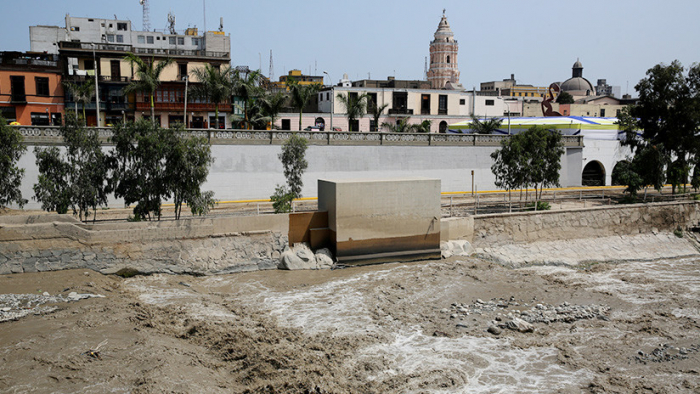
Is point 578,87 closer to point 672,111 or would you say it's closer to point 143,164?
point 672,111

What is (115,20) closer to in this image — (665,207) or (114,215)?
(114,215)

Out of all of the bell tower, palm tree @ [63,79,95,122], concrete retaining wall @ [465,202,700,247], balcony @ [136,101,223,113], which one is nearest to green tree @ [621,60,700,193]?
concrete retaining wall @ [465,202,700,247]

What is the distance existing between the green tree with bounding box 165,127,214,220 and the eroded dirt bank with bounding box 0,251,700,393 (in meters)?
4.21

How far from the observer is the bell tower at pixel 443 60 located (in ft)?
365

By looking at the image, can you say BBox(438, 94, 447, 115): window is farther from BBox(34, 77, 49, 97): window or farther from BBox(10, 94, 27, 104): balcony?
BBox(10, 94, 27, 104): balcony

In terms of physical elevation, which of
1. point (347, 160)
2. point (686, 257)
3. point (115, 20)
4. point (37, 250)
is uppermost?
point (115, 20)

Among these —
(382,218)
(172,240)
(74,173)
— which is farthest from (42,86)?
(382,218)

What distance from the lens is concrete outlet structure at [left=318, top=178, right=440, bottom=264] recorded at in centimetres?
2609

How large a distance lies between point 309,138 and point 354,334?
21186 mm

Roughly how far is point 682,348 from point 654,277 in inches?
442

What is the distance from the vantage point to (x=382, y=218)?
26.7 metres

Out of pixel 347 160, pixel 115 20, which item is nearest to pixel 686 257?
pixel 347 160

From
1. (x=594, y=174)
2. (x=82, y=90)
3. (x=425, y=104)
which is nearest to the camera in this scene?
(x=82, y=90)

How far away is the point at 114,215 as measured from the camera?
29.9 m
